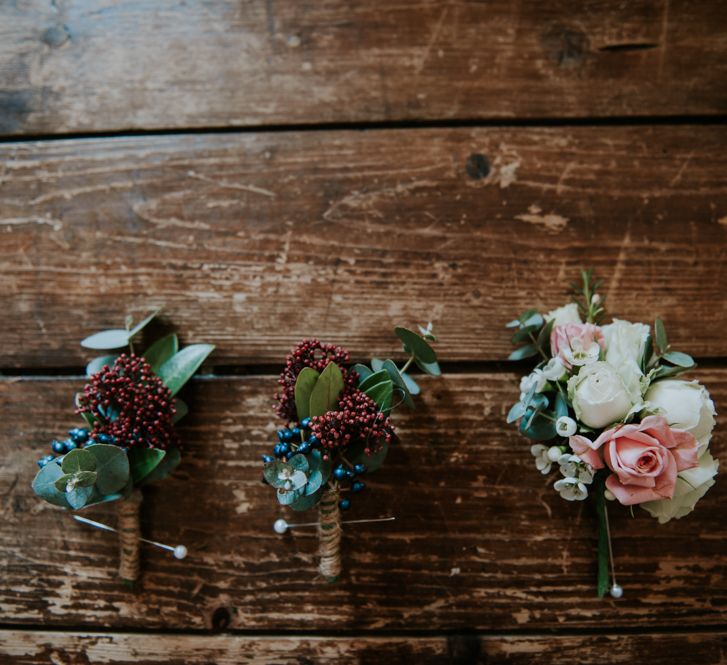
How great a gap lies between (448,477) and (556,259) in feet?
1.03

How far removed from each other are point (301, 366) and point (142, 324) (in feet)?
0.72

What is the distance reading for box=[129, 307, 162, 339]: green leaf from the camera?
0.74 m

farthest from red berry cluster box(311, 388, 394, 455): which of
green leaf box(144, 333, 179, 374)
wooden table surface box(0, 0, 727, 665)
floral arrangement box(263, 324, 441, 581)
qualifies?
green leaf box(144, 333, 179, 374)

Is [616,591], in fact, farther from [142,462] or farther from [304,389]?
[142,462]

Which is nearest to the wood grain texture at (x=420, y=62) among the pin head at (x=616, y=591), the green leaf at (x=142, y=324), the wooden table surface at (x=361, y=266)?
the wooden table surface at (x=361, y=266)

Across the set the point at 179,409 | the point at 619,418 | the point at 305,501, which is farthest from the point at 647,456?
the point at 179,409

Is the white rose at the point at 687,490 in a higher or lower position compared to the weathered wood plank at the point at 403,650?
higher

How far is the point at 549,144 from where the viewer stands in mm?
788

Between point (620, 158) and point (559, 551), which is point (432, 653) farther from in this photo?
point (620, 158)

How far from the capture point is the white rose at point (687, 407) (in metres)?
0.64

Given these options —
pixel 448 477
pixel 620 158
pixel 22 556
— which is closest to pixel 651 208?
pixel 620 158

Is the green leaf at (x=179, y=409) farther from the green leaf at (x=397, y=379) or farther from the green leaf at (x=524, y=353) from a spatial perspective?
the green leaf at (x=524, y=353)

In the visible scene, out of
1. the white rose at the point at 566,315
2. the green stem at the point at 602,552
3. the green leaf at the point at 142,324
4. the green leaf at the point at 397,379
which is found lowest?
the green stem at the point at 602,552

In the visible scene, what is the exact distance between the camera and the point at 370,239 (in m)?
0.78
